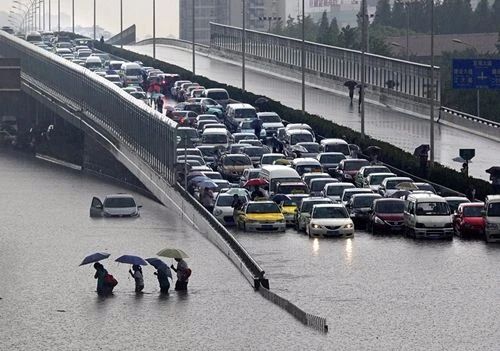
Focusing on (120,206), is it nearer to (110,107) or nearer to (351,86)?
(110,107)

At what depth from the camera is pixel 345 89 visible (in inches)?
5374

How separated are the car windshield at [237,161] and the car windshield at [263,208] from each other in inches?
739

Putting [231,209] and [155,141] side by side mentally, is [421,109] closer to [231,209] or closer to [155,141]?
[155,141]

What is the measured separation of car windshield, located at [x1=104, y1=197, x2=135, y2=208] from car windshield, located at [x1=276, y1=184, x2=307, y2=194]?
9.90 meters

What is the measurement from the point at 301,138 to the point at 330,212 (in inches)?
1146

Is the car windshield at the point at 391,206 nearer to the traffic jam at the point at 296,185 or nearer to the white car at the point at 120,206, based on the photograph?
the traffic jam at the point at 296,185

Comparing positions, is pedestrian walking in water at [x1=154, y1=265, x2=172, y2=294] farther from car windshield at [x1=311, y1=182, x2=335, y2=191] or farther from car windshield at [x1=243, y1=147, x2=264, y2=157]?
car windshield at [x1=243, y1=147, x2=264, y2=157]

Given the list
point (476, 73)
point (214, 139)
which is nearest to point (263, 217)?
point (214, 139)

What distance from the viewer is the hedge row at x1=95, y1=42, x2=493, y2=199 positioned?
80.4 meters

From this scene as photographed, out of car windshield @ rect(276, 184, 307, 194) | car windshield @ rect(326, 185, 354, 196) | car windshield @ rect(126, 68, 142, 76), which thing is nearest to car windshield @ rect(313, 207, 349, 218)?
car windshield @ rect(326, 185, 354, 196)

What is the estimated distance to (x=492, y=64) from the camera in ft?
339

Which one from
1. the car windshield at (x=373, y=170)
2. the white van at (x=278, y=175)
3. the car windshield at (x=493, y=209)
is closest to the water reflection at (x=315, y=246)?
the car windshield at (x=493, y=209)

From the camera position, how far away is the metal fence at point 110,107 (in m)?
95.2

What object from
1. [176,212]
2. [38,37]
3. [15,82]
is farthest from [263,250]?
[38,37]
